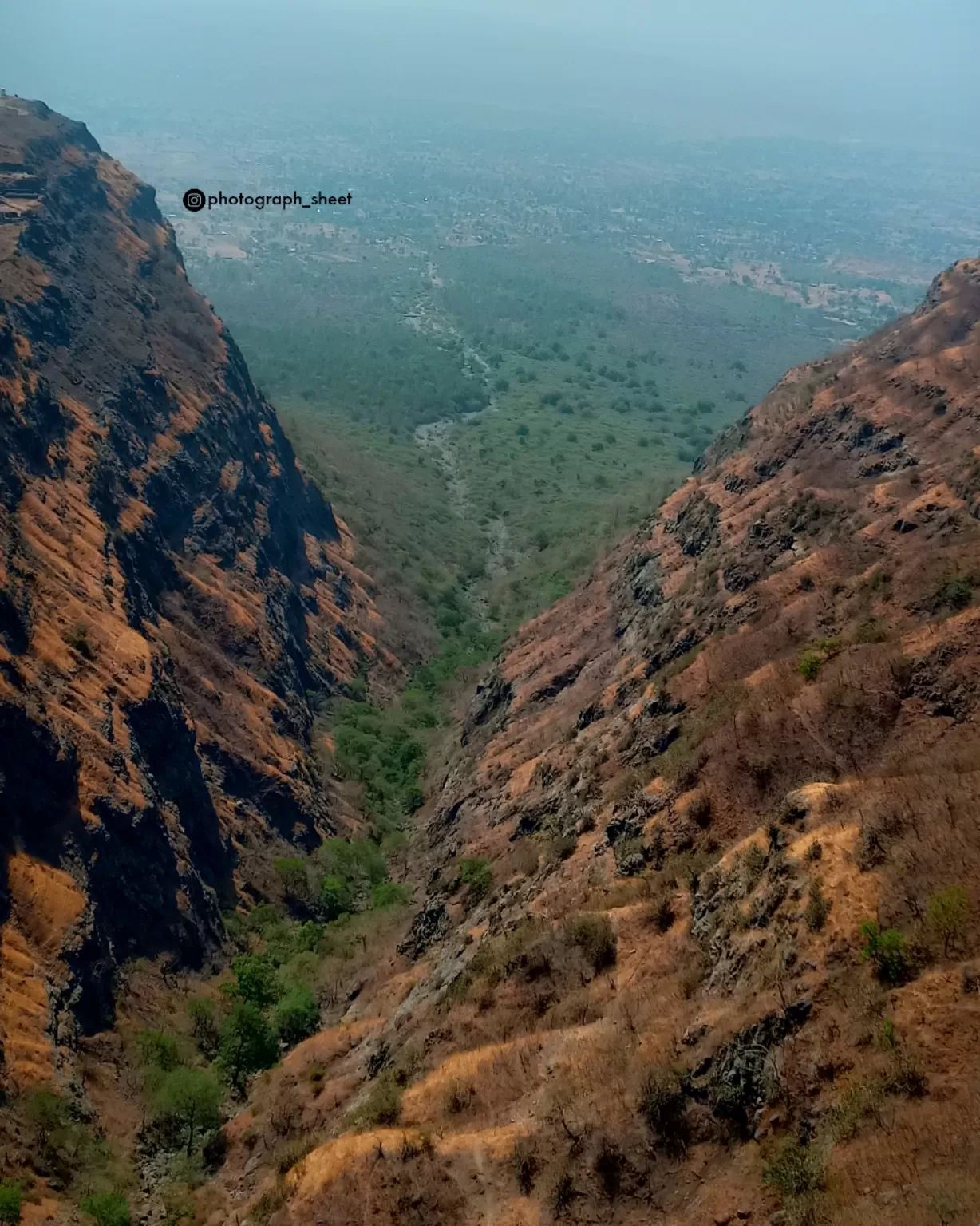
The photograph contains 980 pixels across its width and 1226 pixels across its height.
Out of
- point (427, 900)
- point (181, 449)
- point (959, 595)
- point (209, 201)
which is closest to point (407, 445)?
point (209, 201)

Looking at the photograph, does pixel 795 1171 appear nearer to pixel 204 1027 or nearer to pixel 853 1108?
pixel 853 1108

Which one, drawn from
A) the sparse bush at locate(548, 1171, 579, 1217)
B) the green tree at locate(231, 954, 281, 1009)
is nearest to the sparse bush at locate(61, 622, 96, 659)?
the green tree at locate(231, 954, 281, 1009)

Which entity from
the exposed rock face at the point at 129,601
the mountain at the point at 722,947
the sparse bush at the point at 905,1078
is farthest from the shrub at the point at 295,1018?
the sparse bush at the point at 905,1078

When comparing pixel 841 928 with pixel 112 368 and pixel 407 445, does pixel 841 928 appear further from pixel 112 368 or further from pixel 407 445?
pixel 407 445

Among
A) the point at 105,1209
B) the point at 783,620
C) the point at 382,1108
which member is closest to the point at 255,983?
the point at 105,1209

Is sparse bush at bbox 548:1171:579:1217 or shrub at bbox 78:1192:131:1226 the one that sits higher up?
sparse bush at bbox 548:1171:579:1217

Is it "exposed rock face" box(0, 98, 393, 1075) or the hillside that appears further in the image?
"exposed rock face" box(0, 98, 393, 1075)

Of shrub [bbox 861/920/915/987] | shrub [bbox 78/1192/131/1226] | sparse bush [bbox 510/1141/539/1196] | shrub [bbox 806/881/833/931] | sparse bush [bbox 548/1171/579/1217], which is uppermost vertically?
shrub [bbox 861/920/915/987]

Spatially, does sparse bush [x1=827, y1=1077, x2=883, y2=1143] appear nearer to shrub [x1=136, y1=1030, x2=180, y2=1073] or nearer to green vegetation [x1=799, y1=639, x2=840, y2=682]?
green vegetation [x1=799, y1=639, x2=840, y2=682]
